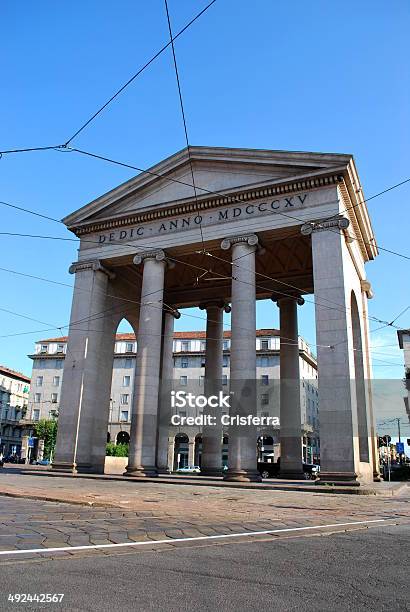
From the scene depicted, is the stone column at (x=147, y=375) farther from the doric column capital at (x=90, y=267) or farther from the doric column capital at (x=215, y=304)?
the doric column capital at (x=215, y=304)

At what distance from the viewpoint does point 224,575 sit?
4.93 m

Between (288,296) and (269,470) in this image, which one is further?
(269,470)

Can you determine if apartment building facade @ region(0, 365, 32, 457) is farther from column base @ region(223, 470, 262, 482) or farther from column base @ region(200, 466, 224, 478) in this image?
column base @ region(223, 470, 262, 482)

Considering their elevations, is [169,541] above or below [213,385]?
below

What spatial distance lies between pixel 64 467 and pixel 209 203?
1523 cm

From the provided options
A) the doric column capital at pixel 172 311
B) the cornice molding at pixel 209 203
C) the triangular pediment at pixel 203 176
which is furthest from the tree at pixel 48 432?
the triangular pediment at pixel 203 176

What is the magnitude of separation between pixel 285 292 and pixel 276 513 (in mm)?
21529

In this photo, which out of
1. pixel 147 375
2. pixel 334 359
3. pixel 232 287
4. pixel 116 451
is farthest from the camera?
pixel 116 451

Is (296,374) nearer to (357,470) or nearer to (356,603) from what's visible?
(357,470)

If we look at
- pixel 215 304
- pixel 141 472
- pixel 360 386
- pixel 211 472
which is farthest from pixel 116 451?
pixel 360 386

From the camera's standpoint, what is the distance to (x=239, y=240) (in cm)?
2528

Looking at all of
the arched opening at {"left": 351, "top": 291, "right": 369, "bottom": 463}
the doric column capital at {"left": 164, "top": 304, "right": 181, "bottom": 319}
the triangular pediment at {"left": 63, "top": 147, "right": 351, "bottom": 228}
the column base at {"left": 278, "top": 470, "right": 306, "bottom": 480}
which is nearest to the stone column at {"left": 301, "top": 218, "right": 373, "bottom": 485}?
the triangular pediment at {"left": 63, "top": 147, "right": 351, "bottom": 228}

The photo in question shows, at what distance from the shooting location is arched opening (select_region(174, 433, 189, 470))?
68.7m

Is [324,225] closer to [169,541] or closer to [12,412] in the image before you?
[169,541]
